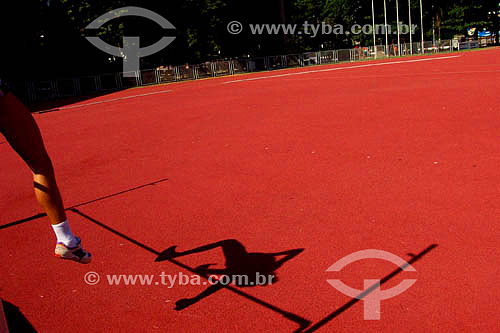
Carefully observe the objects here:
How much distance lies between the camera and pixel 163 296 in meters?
3.94

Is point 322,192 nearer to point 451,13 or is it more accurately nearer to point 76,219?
point 76,219

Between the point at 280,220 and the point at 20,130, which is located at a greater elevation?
the point at 20,130

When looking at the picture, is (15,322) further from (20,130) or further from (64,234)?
(20,130)

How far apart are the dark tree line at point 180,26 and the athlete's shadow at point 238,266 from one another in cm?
3480

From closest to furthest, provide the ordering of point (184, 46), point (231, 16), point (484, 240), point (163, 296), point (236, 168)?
point (163, 296)
point (484, 240)
point (236, 168)
point (184, 46)
point (231, 16)

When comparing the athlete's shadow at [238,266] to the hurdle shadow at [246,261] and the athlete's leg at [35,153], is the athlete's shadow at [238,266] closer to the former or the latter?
the hurdle shadow at [246,261]

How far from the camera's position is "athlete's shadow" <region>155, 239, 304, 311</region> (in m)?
3.99

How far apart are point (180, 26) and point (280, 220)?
4615 cm

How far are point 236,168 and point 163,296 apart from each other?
4.26m

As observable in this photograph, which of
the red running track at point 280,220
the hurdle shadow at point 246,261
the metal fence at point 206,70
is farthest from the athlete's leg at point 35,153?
the metal fence at point 206,70

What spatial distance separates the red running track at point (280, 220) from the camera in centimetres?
360

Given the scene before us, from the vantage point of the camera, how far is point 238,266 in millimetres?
4340

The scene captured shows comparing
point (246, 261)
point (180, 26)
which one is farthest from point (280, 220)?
point (180, 26)

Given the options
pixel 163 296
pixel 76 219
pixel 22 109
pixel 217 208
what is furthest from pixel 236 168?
pixel 22 109
